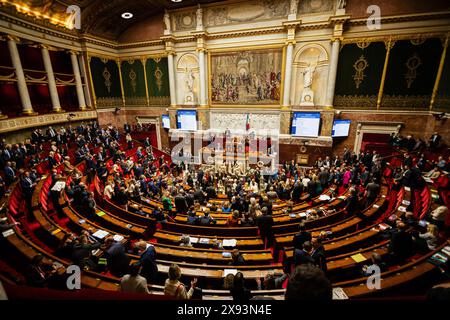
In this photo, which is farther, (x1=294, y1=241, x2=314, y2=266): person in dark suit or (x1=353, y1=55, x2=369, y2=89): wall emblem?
(x1=353, y1=55, x2=369, y2=89): wall emblem

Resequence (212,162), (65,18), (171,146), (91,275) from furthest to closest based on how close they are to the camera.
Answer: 1. (171,146)
2. (212,162)
3. (65,18)
4. (91,275)

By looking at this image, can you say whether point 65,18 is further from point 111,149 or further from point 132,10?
point 111,149

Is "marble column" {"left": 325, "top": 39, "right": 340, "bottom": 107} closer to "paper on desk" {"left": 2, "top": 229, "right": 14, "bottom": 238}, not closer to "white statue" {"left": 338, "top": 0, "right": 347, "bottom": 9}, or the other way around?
"white statue" {"left": 338, "top": 0, "right": 347, "bottom": 9}

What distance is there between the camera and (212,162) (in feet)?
51.5

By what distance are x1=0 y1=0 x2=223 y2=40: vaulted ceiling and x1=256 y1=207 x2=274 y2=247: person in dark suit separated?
16322 millimetres

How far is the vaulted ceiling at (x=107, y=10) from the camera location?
1302cm

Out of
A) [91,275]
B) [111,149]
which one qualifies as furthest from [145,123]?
[91,275]

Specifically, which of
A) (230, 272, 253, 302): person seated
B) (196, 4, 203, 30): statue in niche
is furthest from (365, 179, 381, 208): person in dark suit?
(196, 4, 203, 30): statue in niche

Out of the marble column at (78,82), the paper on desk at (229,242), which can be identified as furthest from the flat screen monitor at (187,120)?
the paper on desk at (229,242)

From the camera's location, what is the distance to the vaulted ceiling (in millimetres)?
13016

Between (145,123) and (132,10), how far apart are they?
8.78 metres

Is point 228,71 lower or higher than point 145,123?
higher

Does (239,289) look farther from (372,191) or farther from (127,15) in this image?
(127,15)

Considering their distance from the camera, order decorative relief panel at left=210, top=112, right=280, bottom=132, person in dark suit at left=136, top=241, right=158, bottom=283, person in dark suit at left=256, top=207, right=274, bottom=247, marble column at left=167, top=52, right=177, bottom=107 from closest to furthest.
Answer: person in dark suit at left=136, top=241, right=158, bottom=283
person in dark suit at left=256, top=207, right=274, bottom=247
decorative relief panel at left=210, top=112, right=280, bottom=132
marble column at left=167, top=52, right=177, bottom=107
